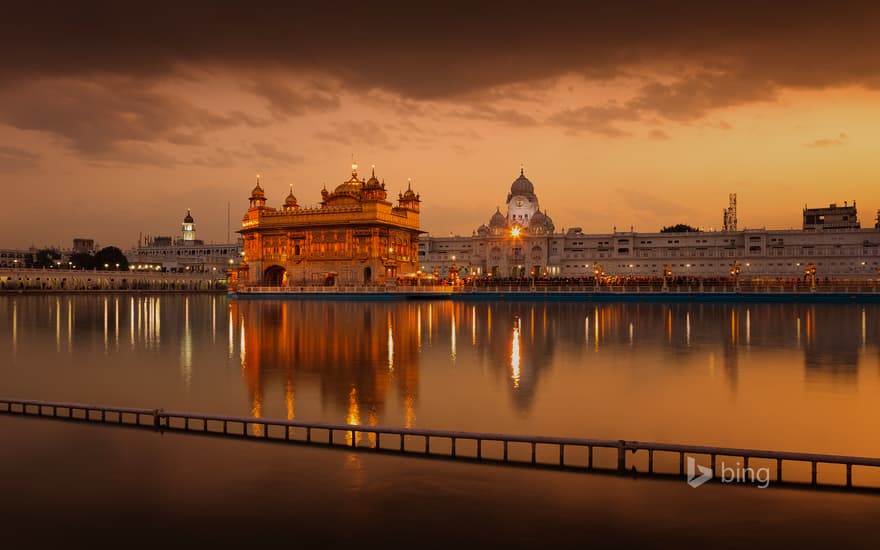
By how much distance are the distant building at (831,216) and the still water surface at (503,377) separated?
11918 centimetres

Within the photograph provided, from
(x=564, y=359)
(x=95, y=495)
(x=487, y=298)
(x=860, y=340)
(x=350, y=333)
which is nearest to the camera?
(x=95, y=495)

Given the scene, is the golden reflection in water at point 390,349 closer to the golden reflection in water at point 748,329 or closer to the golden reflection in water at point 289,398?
the golden reflection in water at point 289,398

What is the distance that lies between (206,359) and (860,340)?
22.8 m

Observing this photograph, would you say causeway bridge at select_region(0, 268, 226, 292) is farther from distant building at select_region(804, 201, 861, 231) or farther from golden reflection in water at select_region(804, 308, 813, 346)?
distant building at select_region(804, 201, 861, 231)

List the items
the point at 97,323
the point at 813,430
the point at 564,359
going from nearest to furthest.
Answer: the point at 813,430 < the point at 564,359 < the point at 97,323

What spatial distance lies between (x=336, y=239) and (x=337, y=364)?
201 feet

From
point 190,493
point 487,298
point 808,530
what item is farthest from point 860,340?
point 487,298

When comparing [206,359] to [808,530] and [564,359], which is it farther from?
[808,530]

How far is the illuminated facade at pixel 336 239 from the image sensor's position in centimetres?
A: 7775

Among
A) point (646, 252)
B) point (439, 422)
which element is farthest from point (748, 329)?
point (646, 252)

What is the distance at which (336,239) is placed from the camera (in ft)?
262

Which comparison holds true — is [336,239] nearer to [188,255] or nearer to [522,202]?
[522,202]

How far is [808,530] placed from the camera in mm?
7570

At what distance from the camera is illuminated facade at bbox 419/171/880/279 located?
354 feet
